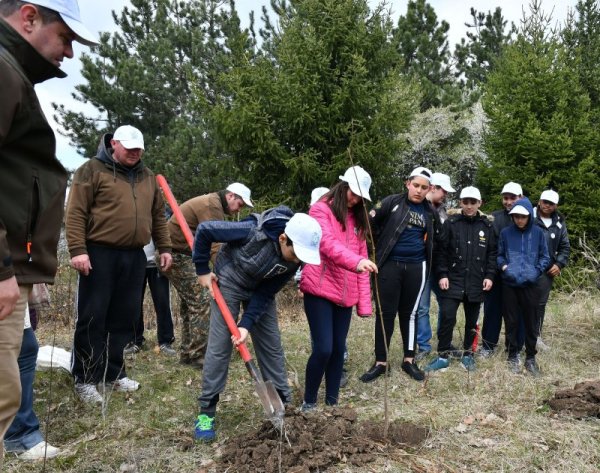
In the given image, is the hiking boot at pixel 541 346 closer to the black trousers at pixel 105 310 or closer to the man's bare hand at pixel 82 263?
the black trousers at pixel 105 310

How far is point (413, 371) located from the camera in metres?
5.12

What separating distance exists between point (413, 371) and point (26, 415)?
332 centimetres

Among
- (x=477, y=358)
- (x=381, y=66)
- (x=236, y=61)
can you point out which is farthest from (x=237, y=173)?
Answer: (x=477, y=358)

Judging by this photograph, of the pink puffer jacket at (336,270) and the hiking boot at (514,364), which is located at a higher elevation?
the pink puffer jacket at (336,270)

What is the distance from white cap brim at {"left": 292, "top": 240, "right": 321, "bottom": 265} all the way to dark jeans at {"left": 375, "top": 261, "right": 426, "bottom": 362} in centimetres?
178

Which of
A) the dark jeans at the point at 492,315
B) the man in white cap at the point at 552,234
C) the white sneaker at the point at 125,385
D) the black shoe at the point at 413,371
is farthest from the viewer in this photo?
the dark jeans at the point at 492,315

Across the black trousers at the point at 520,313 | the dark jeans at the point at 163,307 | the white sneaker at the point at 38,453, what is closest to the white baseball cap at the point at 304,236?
the white sneaker at the point at 38,453

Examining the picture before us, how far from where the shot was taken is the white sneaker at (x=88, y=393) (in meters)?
4.19

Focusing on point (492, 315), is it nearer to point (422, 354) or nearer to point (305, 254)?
point (422, 354)

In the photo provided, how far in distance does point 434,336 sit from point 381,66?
5492mm

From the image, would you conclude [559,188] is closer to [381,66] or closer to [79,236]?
[381,66]

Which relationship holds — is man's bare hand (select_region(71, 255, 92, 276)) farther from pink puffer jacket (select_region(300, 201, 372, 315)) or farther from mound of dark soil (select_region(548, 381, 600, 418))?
mound of dark soil (select_region(548, 381, 600, 418))

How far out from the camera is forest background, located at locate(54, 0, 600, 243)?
9531 mm

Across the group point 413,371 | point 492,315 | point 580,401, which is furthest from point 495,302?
point 580,401
